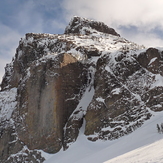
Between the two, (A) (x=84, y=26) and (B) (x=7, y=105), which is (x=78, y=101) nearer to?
(B) (x=7, y=105)

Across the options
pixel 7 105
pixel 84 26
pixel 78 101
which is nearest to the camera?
pixel 78 101

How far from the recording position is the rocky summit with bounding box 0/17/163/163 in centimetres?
1833

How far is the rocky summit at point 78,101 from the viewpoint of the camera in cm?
1833

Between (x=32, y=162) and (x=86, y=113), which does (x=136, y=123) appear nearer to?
(x=86, y=113)

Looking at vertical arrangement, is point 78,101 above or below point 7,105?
below

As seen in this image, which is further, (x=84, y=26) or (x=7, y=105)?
(x=84, y=26)

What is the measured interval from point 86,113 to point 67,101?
2.81 m

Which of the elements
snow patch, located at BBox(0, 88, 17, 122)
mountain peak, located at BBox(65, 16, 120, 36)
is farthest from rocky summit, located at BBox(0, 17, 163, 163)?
mountain peak, located at BBox(65, 16, 120, 36)

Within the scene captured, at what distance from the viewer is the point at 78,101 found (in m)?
22.4

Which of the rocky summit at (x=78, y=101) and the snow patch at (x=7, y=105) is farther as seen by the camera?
the snow patch at (x=7, y=105)

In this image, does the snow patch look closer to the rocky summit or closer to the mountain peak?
the rocky summit

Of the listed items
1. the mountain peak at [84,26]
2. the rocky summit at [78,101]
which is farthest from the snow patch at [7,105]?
the mountain peak at [84,26]

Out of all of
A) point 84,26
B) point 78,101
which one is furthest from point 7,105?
point 84,26

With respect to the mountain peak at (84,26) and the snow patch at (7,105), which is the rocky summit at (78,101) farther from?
the mountain peak at (84,26)
